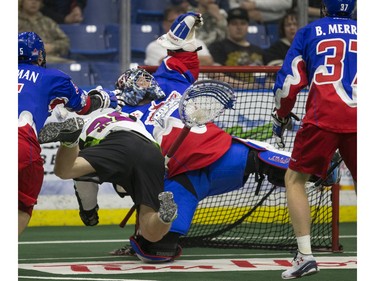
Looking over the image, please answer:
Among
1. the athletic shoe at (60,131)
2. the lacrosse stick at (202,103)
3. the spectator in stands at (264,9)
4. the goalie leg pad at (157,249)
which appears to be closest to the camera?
the athletic shoe at (60,131)

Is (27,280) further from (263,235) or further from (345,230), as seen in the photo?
(345,230)

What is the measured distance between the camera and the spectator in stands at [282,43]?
1020 cm

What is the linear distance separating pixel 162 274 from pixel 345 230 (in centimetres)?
324

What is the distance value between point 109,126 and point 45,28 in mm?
3394

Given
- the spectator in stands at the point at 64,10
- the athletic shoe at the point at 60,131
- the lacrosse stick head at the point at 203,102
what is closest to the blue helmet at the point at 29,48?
the athletic shoe at the point at 60,131

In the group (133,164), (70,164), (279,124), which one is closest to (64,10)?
(133,164)

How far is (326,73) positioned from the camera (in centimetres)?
544

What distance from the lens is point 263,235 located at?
8.16 meters

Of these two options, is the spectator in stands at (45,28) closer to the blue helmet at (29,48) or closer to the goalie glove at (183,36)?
the goalie glove at (183,36)

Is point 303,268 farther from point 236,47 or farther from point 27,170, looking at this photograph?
point 236,47

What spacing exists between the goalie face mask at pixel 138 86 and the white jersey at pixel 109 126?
0.69ft

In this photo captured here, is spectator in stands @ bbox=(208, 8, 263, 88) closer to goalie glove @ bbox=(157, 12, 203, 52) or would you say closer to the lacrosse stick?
goalie glove @ bbox=(157, 12, 203, 52)

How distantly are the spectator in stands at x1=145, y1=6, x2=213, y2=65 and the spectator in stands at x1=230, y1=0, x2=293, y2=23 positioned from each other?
1.79 feet
